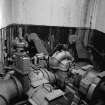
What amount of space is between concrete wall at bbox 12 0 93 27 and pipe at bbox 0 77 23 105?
1760 mm

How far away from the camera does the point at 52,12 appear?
11.9 ft

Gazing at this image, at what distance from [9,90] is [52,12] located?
2226 millimetres

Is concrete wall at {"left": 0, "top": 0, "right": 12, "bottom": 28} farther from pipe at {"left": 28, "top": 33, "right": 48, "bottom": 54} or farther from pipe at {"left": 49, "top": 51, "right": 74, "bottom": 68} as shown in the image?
pipe at {"left": 49, "top": 51, "right": 74, "bottom": 68}

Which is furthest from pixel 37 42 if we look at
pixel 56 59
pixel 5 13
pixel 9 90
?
pixel 9 90

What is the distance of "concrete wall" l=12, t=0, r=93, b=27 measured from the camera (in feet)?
11.3

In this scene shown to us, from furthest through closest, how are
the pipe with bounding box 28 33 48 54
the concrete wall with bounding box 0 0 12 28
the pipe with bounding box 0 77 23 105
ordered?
the pipe with bounding box 28 33 48 54
the concrete wall with bounding box 0 0 12 28
the pipe with bounding box 0 77 23 105

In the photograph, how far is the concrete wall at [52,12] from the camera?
343cm

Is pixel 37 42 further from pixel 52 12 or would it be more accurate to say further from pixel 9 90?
pixel 9 90

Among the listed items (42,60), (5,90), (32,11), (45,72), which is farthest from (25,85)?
(32,11)

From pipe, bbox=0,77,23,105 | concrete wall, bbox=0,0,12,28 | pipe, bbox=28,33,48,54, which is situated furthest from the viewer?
pipe, bbox=28,33,48,54

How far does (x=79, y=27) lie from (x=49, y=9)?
0.93 m

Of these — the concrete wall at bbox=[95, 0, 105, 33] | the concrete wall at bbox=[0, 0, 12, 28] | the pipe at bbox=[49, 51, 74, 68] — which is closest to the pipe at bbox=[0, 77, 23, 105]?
the pipe at bbox=[49, 51, 74, 68]

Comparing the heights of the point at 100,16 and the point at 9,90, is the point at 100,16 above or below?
above

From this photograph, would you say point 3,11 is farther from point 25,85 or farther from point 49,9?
point 25,85
